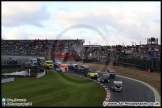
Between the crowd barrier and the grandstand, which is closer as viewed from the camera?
the crowd barrier

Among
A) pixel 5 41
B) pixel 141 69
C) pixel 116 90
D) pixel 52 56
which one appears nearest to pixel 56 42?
pixel 52 56

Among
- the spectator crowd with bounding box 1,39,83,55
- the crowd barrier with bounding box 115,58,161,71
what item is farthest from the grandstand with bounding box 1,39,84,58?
the crowd barrier with bounding box 115,58,161,71

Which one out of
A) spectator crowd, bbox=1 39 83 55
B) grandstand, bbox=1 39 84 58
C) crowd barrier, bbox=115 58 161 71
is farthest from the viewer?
spectator crowd, bbox=1 39 83 55

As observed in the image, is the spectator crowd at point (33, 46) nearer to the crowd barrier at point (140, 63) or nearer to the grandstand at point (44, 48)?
the grandstand at point (44, 48)

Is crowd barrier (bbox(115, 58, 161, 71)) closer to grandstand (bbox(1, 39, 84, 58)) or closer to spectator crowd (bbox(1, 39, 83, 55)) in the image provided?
grandstand (bbox(1, 39, 84, 58))

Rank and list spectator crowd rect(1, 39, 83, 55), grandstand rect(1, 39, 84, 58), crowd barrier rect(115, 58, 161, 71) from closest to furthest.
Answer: crowd barrier rect(115, 58, 161, 71), grandstand rect(1, 39, 84, 58), spectator crowd rect(1, 39, 83, 55)

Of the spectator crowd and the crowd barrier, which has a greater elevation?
the spectator crowd

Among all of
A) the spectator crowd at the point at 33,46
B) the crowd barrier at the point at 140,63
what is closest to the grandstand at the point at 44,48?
the spectator crowd at the point at 33,46

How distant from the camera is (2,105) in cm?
1605

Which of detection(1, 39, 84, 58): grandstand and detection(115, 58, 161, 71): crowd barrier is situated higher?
detection(1, 39, 84, 58): grandstand

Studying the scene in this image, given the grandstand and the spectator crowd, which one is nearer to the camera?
the grandstand

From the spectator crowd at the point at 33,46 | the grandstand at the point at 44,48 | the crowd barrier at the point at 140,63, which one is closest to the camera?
the crowd barrier at the point at 140,63

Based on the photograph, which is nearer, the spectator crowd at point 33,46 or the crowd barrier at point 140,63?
the crowd barrier at point 140,63

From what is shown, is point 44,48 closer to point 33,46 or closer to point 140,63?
point 33,46
